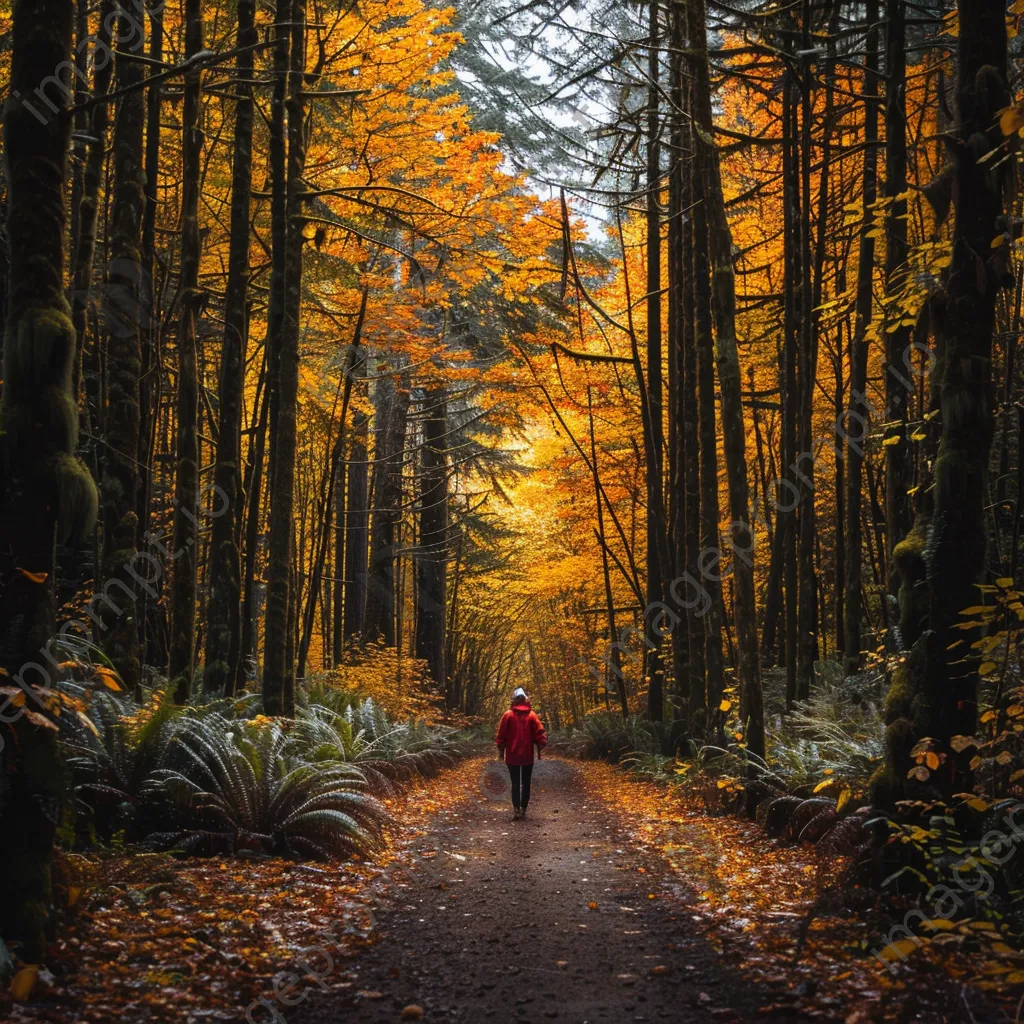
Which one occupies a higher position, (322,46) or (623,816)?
(322,46)

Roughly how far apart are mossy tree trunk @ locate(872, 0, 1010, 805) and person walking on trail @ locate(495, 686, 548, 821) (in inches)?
261

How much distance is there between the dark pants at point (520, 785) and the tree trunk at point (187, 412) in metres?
4.47

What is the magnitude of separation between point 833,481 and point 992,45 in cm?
1754

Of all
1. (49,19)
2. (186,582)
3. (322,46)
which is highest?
(322,46)

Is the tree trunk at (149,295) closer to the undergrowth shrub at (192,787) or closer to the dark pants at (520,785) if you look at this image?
the undergrowth shrub at (192,787)

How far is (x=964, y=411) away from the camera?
499 centimetres

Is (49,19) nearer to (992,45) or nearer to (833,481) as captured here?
(992,45)

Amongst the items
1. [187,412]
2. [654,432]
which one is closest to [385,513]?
[654,432]

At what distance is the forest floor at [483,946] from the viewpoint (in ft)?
12.8

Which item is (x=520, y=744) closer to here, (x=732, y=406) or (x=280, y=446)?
(x=280, y=446)

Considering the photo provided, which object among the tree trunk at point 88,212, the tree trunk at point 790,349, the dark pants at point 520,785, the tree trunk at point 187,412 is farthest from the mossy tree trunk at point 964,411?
the tree trunk at point 88,212

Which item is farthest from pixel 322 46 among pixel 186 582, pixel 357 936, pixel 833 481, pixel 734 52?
pixel 833 481

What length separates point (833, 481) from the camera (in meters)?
21.5

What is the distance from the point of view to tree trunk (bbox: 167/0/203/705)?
29.9 ft
